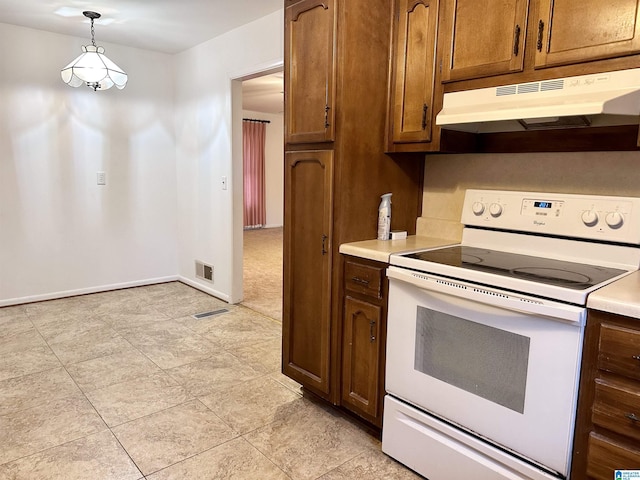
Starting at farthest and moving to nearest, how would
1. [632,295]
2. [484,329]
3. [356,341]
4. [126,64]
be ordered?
[126,64]
[356,341]
[484,329]
[632,295]

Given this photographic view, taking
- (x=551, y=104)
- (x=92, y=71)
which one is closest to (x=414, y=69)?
(x=551, y=104)

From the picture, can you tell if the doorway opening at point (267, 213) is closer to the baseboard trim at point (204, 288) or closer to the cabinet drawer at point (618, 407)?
the baseboard trim at point (204, 288)

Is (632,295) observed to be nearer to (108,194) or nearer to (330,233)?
(330,233)

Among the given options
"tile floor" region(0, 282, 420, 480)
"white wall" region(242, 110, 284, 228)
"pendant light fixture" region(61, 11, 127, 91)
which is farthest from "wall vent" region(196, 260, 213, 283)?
"white wall" region(242, 110, 284, 228)

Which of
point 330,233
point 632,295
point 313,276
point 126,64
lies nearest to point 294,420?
point 313,276

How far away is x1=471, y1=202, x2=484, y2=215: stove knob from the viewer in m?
2.11

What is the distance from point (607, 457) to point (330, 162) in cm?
148

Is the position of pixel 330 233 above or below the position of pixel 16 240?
above

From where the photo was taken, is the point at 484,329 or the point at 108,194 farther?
the point at 108,194

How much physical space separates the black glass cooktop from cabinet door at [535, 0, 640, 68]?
75 centimetres

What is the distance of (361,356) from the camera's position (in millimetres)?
2086

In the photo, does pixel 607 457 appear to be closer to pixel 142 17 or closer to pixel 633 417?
pixel 633 417

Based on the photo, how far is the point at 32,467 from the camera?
Result: 185 centimetres

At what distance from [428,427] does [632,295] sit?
35.5 inches
